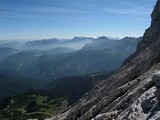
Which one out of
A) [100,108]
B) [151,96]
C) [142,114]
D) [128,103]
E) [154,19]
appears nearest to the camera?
[142,114]

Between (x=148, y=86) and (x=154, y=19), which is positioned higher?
(x=154, y=19)

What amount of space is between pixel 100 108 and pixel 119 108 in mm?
8436

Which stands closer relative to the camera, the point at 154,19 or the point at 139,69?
the point at 139,69

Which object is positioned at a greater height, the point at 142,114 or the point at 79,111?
the point at 142,114

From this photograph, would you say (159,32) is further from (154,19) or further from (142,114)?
(142,114)

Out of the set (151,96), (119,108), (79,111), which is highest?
(151,96)

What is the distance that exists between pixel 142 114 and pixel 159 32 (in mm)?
93912

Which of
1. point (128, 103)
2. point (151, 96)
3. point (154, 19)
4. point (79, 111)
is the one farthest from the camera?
point (154, 19)

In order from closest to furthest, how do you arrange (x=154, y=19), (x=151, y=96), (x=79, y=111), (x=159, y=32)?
(x=151, y=96) < (x=79, y=111) < (x=159, y=32) < (x=154, y=19)

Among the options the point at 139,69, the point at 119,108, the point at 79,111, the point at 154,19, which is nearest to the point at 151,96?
the point at 119,108

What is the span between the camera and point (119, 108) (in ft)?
107

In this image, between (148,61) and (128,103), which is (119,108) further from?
(148,61)

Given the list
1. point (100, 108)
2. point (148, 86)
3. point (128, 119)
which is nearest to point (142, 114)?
point (128, 119)

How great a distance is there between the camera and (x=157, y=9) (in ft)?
528
